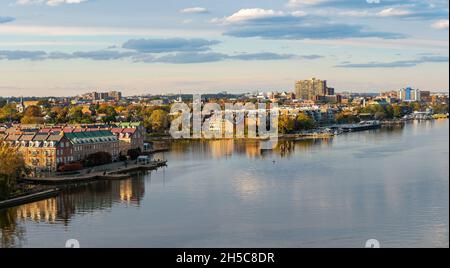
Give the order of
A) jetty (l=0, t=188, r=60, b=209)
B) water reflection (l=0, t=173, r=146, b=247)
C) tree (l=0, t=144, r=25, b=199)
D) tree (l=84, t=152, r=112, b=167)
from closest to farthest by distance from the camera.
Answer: water reflection (l=0, t=173, r=146, b=247), jetty (l=0, t=188, r=60, b=209), tree (l=0, t=144, r=25, b=199), tree (l=84, t=152, r=112, b=167)

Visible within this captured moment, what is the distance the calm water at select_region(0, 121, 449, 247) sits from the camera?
162 inches

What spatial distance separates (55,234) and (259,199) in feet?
6.29

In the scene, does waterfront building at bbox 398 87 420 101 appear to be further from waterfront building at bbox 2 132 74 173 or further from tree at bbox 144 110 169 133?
waterfront building at bbox 2 132 74 173

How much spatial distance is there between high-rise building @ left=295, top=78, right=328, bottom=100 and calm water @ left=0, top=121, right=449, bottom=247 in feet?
98.4

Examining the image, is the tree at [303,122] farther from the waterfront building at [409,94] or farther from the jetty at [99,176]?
the waterfront building at [409,94]

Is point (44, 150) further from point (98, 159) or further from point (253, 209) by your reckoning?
point (253, 209)

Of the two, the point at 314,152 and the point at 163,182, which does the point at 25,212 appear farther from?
the point at 314,152

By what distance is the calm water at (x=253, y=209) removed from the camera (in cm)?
411

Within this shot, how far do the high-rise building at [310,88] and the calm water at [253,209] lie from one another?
1181 inches

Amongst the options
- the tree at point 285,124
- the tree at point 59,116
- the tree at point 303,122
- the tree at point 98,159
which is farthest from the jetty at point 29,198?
the tree at point 303,122

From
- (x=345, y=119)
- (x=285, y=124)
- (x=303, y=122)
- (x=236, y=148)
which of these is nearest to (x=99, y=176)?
(x=236, y=148)

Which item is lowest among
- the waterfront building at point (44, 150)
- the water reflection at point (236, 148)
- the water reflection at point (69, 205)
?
the water reflection at point (236, 148)

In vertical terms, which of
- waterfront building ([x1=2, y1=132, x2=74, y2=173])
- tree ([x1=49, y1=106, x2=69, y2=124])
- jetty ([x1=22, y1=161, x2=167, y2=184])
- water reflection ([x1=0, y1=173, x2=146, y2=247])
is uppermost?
tree ([x1=49, y1=106, x2=69, y2=124])

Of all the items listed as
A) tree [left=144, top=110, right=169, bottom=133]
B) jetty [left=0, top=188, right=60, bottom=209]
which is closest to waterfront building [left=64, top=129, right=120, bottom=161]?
jetty [left=0, top=188, right=60, bottom=209]
